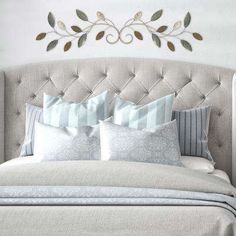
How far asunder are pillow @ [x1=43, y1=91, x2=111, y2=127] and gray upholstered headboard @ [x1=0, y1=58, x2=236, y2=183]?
0.23 metres

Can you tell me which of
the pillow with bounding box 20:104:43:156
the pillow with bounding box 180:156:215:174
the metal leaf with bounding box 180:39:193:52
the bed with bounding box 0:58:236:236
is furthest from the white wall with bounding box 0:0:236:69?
the bed with bounding box 0:58:236:236

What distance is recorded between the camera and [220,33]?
4.21 meters

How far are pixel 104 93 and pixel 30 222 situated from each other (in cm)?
163

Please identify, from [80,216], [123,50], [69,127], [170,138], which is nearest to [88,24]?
[123,50]

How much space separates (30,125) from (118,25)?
0.91 m

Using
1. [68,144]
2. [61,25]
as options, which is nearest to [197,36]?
[61,25]

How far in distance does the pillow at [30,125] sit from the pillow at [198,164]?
3.19ft

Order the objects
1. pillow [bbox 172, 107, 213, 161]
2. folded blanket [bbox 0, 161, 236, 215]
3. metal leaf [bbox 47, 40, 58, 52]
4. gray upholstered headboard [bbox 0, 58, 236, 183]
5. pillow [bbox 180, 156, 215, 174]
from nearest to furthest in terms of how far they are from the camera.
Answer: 1. folded blanket [bbox 0, 161, 236, 215]
2. pillow [bbox 180, 156, 215, 174]
3. pillow [bbox 172, 107, 213, 161]
4. gray upholstered headboard [bbox 0, 58, 236, 183]
5. metal leaf [bbox 47, 40, 58, 52]

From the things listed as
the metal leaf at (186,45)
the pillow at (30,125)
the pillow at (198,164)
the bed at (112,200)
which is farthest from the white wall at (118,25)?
the bed at (112,200)

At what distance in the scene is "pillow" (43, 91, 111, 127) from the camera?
387 cm

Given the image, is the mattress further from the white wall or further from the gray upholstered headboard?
the white wall

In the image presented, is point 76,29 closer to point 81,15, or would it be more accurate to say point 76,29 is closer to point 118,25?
point 81,15

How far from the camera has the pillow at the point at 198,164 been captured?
3.63 meters

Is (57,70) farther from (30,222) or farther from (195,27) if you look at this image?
(30,222)
